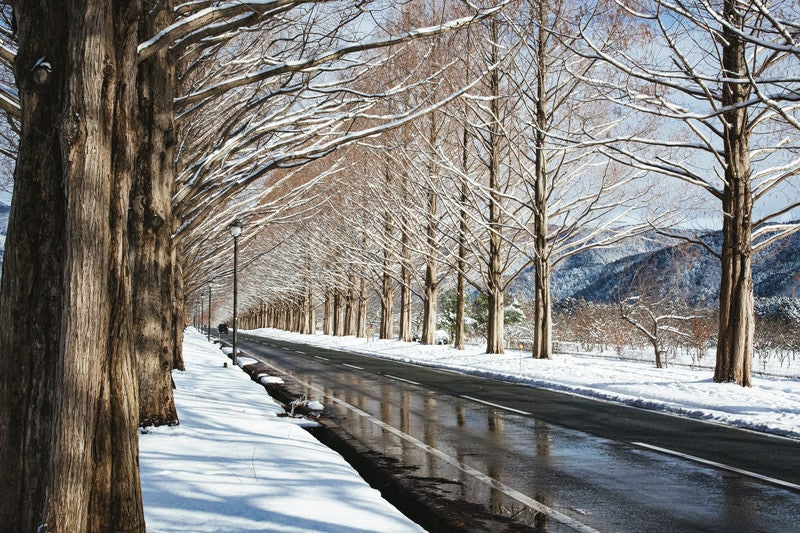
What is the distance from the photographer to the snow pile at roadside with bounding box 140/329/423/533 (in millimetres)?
4621

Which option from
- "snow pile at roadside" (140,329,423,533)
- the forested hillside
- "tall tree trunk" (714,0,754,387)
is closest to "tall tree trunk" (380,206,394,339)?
the forested hillside

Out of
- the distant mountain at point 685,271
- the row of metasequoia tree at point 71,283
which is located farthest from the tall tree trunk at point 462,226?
the row of metasequoia tree at point 71,283

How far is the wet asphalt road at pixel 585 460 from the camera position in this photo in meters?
5.48

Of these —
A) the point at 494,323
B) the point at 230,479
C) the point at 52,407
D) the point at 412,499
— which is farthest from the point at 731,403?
the point at 494,323

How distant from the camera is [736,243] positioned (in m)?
14.7

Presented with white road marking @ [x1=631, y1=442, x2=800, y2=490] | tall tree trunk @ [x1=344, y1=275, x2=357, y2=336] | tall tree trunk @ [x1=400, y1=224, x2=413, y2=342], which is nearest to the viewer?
white road marking @ [x1=631, y1=442, x2=800, y2=490]

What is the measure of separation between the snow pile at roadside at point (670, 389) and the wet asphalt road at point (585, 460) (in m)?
0.77

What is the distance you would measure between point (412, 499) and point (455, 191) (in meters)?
24.6

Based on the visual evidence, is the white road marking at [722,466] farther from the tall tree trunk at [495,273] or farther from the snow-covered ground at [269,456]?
the tall tree trunk at [495,273]

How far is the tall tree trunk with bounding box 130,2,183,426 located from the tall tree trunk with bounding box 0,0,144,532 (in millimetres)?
4038

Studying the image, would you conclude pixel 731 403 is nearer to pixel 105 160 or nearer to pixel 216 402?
pixel 216 402

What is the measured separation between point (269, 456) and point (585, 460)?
Result: 368 cm

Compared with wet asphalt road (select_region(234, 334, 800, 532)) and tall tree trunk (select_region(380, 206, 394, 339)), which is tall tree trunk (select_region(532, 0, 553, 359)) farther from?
tall tree trunk (select_region(380, 206, 394, 339))

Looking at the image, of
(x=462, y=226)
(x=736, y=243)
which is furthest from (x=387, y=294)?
(x=736, y=243)
